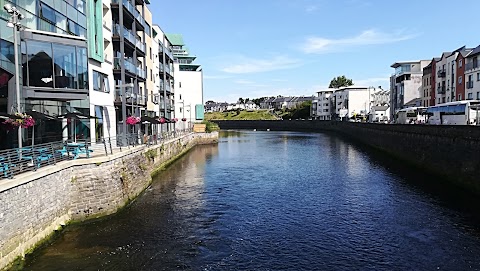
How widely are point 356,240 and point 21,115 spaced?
54.2ft

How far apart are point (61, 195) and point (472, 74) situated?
65175 millimetres

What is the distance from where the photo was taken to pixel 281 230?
776 inches

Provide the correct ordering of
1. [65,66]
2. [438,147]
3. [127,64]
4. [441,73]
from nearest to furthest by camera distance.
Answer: [65,66] → [438,147] → [127,64] → [441,73]

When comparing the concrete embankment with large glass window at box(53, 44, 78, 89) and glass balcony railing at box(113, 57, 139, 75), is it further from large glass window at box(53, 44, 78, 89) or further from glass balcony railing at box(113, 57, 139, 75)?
glass balcony railing at box(113, 57, 139, 75)

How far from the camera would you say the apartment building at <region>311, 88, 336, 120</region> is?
160 metres

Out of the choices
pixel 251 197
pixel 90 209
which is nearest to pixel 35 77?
pixel 90 209

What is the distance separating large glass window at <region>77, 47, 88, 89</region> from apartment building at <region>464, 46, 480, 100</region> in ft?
191

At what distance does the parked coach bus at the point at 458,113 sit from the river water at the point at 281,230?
15364 millimetres

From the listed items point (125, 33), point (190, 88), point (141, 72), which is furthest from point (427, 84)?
point (125, 33)

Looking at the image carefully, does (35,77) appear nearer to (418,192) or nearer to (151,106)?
(418,192)

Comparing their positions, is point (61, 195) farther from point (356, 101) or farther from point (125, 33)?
point (356, 101)

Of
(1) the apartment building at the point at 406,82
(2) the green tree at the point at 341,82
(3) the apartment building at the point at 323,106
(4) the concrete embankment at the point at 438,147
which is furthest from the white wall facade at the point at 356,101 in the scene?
(4) the concrete embankment at the point at 438,147

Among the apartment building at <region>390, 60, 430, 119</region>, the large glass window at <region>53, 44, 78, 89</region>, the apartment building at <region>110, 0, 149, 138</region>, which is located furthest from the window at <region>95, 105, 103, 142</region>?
the apartment building at <region>390, 60, 430, 119</region>

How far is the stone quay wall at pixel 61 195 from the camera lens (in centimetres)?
1420
